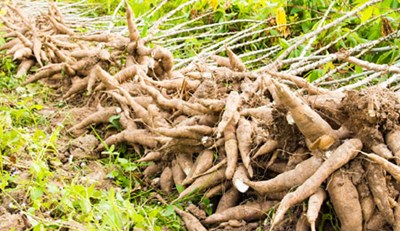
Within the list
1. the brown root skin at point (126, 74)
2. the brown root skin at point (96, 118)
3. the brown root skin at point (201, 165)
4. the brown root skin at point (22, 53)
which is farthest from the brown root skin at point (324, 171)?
the brown root skin at point (22, 53)

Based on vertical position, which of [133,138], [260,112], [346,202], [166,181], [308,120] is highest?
[308,120]

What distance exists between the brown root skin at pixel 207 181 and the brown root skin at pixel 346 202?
0.56m

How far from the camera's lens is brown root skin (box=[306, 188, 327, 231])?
5.32 feet

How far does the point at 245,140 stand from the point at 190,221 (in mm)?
387

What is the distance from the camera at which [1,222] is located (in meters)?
1.94

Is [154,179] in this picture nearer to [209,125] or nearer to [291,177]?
[209,125]

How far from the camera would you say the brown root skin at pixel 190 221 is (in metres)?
2.02

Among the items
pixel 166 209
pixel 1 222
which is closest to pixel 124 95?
pixel 166 209

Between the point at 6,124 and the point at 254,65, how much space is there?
60.9 inches

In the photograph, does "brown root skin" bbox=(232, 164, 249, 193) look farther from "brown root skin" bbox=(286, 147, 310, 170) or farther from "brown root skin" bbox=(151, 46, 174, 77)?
"brown root skin" bbox=(151, 46, 174, 77)

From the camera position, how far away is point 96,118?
2.85m

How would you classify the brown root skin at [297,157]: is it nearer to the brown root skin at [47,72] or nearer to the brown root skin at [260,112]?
the brown root skin at [260,112]

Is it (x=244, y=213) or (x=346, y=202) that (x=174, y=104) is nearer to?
(x=244, y=213)

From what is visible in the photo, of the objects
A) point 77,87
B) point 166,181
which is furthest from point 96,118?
point 166,181
